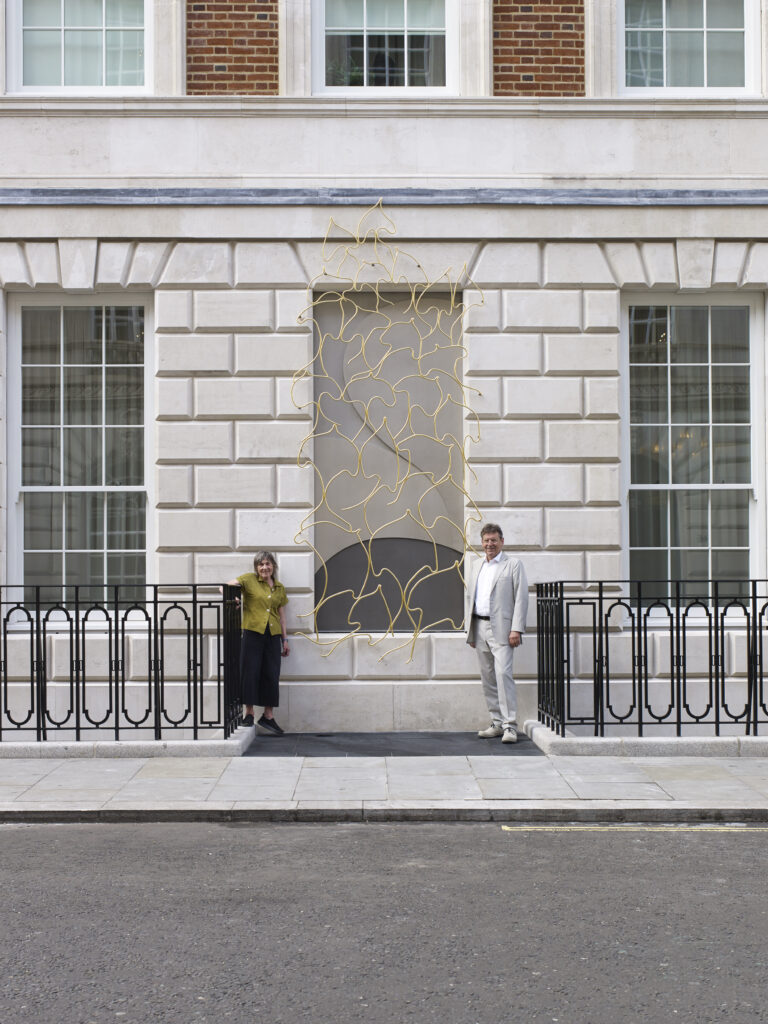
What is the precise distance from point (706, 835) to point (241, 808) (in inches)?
116

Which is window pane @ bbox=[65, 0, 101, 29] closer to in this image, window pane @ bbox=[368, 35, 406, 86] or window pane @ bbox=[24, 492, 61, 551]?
window pane @ bbox=[368, 35, 406, 86]

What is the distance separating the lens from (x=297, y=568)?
1225 cm

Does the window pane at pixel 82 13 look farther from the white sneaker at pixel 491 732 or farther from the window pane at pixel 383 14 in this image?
Answer: the white sneaker at pixel 491 732

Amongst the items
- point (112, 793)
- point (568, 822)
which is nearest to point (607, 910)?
point (568, 822)

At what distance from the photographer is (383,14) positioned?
12.8 m

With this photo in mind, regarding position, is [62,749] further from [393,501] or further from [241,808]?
[393,501]

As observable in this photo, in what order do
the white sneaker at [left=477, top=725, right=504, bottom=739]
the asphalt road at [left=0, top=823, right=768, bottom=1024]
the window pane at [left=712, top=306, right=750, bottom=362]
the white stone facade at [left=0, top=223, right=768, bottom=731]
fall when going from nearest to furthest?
the asphalt road at [left=0, top=823, right=768, bottom=1024], the white sneaker at [left=477, top=725, right=504, bottom=739], the white stone facade at [left=0, top=223, right=768, bottom=731], the window pane at [left=712, top=306, right=750, bottom=362]

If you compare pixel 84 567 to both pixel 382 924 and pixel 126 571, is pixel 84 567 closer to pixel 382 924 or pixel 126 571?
pixel 126 571

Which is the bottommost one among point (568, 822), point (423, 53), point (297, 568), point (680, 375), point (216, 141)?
point (568, 822)

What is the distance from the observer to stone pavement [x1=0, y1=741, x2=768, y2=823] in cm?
827

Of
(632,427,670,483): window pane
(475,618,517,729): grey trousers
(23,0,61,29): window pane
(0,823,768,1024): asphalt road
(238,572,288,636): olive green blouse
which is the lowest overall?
(0,823,768,1024): asphalt road

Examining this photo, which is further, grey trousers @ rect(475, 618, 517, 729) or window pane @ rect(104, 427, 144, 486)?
window pane @ rect(104, 427, 144, 486)

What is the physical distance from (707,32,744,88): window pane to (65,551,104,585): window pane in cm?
781

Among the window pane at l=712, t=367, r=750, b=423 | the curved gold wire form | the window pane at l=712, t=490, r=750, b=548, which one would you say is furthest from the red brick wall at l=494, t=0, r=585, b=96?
the window pane at l=712, t=490, r=750, b=548
